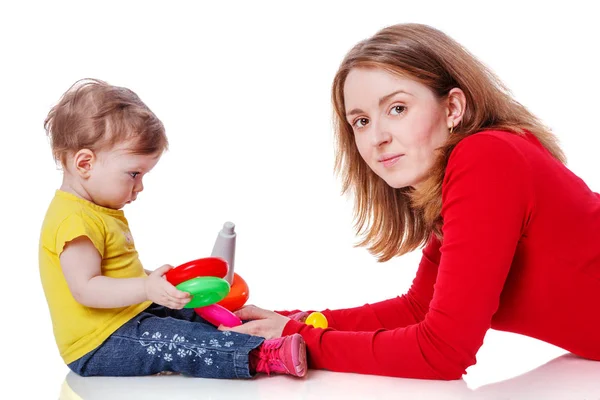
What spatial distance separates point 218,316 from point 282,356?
0.86ft

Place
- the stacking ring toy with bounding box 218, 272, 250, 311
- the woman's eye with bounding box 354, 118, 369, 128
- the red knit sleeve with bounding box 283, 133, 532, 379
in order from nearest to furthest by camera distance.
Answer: the red knit sleeve with bounding box 283, 133, 532, 379, the woman's eye with bounding box 354, 118, 369, 128, the stacking ring toy with bounding box 218, 272, 250, 311

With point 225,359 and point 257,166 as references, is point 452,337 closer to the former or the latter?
point 225,359

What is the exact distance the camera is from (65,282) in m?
2.06

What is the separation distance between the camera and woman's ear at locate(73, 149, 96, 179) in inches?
81.6

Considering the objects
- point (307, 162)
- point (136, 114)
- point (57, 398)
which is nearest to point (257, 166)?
point (307, 162)

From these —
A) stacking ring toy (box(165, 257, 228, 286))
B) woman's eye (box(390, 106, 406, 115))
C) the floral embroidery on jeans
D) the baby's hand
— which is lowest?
the floral embroidery on jeans

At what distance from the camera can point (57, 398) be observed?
78.9 inches

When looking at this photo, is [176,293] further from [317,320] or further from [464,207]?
[464,207]

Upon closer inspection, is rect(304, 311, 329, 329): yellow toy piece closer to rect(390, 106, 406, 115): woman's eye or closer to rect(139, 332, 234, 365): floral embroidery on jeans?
A: rect(139, 332, 234, 365): floral embroidery on jeans

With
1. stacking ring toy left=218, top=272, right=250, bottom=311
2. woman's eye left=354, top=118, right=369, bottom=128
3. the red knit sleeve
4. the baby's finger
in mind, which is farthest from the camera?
stacking ring toy left=218, top=272, right=250, bottom=311

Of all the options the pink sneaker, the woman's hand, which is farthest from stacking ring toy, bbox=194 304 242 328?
the pink sneaker

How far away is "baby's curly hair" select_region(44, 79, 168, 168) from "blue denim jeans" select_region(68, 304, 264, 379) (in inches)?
18.3

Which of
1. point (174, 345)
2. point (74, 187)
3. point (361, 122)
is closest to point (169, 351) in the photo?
point (174, 345)

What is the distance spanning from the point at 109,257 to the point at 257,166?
1.86m
